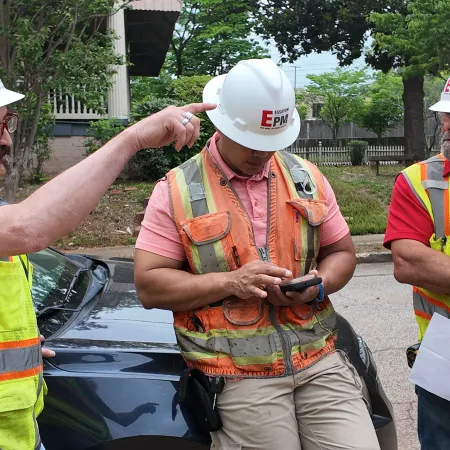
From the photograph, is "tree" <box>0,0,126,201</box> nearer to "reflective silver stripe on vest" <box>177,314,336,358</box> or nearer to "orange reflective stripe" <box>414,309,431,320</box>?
"reflective silver stripe on vest" <box>177,314,336,358</box>

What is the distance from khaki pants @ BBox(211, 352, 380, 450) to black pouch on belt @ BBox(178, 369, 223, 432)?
1.3 inches

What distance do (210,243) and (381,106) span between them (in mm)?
31736

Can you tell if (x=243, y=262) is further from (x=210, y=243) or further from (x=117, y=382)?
(x=117, y=382)

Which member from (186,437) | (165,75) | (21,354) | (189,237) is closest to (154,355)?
(186,437)

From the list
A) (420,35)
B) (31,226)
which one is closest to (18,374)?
(31,226)

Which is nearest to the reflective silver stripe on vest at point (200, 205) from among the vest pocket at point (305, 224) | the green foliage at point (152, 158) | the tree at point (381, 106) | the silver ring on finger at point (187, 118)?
the vest pocket at point (305, 224)

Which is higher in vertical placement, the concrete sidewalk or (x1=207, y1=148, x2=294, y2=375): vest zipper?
(x1=207, y1=148, x2=294, y2=375): vest zipper

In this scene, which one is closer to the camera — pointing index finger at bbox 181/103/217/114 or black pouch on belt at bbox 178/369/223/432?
pointing index finger at bbox 181/103/217/114

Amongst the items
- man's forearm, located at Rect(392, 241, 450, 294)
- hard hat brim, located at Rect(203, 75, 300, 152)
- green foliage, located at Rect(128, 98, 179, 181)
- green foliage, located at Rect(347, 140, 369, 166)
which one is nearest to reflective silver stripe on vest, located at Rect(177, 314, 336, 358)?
man's forearm, located at Rect(392, 241, 450, 294)

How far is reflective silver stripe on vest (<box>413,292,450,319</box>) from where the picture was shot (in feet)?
7.95

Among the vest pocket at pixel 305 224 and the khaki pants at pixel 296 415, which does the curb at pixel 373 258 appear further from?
the khaki pants at pixel 296 415

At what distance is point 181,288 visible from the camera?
237 cm

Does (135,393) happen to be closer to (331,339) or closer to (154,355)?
(154,355)

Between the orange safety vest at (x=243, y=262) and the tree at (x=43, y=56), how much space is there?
6975 millimetres
